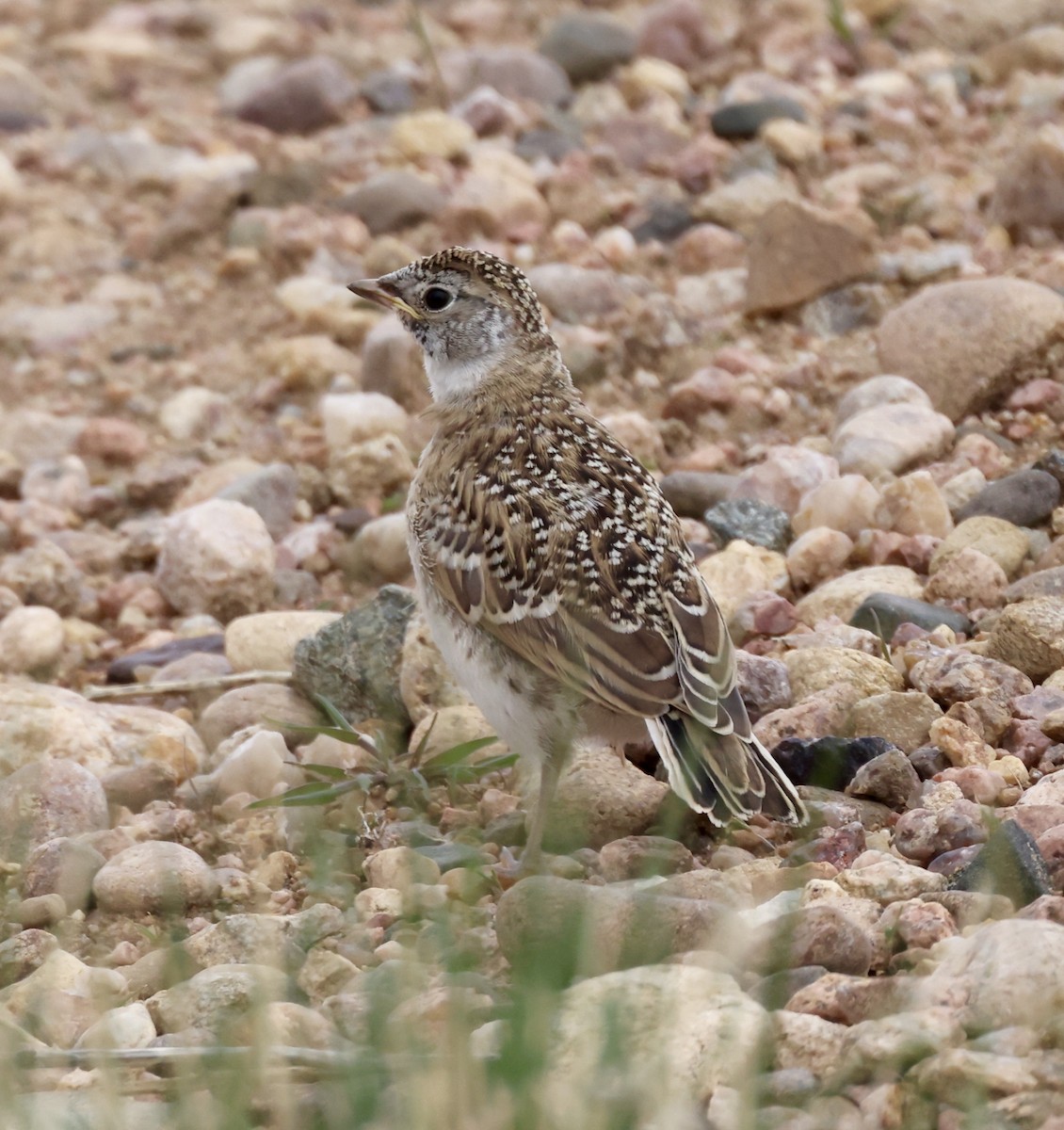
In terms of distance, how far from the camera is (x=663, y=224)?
28.3 feet

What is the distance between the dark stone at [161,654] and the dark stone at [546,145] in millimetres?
3891

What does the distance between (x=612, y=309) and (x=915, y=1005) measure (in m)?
4.94

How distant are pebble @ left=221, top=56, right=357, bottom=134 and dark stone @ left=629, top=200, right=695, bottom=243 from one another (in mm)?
2294

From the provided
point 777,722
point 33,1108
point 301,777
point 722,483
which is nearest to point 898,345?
point 722,483

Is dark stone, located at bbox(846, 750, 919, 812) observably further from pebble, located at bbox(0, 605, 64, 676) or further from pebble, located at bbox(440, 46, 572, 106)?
pebble, located at bbox(440, 46, 572, 106)

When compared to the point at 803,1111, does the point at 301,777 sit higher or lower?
lower

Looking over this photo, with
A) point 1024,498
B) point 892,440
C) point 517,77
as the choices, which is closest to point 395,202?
point 517,77

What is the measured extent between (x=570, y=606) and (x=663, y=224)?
4.46 m

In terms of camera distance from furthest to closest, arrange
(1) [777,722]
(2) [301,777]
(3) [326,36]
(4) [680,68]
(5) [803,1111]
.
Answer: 1. (3) [326,36]
2. (4) [680,68]
3. (2) [301,777]
4. (1) [777,722]
5. (5) [803,1111]

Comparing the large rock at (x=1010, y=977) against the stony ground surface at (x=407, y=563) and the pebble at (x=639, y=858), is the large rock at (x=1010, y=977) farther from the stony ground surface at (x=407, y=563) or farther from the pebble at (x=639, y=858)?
the pebble at (x=639, y=858)

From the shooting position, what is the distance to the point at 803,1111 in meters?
3.24

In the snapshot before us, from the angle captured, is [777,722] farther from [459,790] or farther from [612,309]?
[612,309]

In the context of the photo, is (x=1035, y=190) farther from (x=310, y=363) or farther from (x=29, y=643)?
(x=29, y=643)

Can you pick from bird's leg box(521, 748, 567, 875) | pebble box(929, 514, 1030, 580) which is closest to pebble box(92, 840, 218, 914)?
bird's leg box(521, 748, 567, 875)
